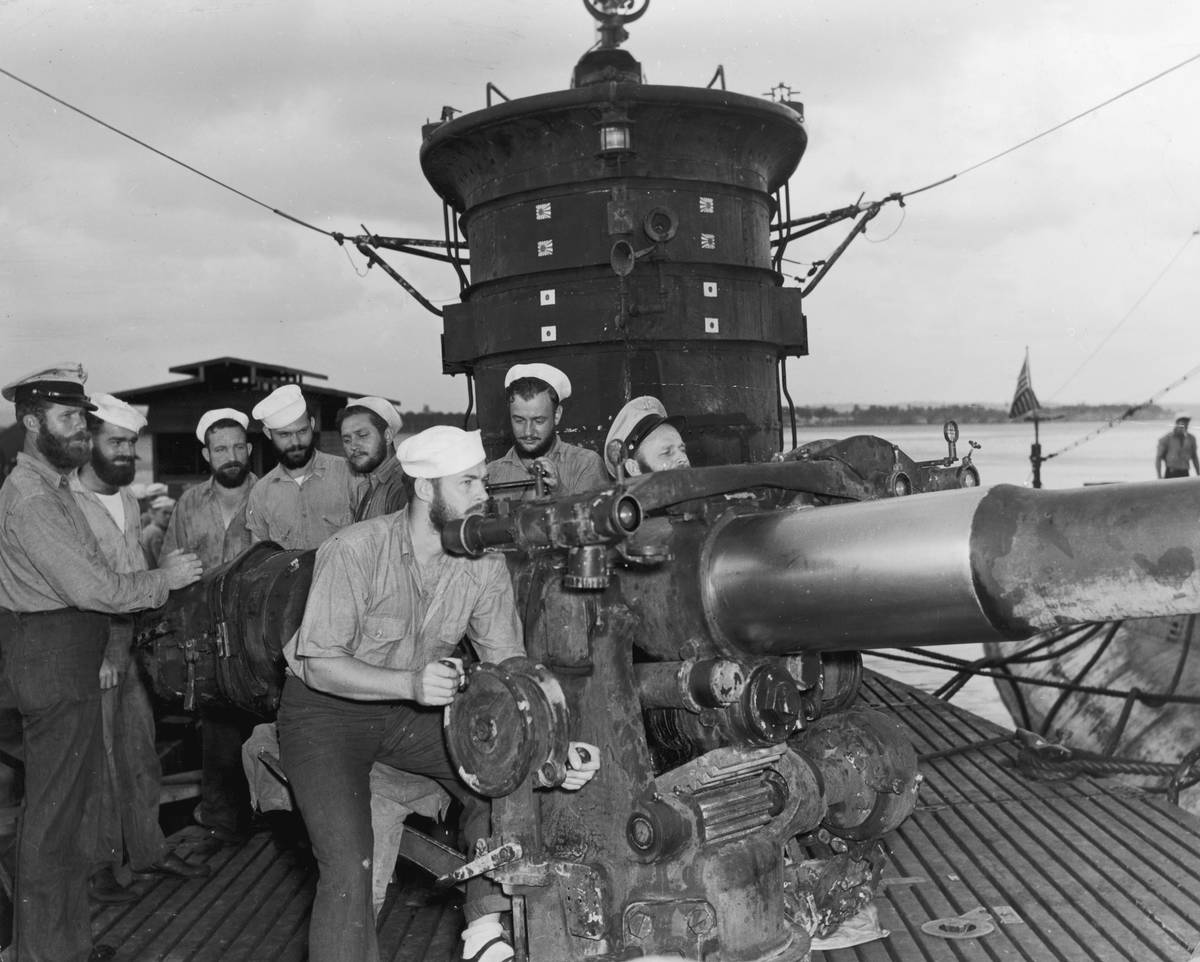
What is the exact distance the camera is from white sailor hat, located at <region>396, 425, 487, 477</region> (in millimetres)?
3154

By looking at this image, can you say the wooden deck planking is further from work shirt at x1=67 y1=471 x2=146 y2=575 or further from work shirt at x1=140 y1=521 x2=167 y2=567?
work shirt at x1=140 y1=521 x2=167 y2=567

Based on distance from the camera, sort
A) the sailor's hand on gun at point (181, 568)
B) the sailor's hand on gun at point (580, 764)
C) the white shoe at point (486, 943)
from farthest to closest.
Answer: the sailor's hand on gun at point (181, 568) < the white shoe at point (486, 943) < the sailor's hand on gun at point (580, 764)

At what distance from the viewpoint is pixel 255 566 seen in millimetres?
4609

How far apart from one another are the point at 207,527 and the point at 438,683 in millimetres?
2895

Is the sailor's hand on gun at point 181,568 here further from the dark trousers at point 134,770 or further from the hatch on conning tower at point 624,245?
the hatch on conning tower at point 624,245

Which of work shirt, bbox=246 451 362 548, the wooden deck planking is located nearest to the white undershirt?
work shirt, bbox=246 451 362 548

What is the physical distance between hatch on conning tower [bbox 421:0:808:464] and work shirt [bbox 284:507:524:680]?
4.90 m

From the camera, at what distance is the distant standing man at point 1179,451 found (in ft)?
58.4

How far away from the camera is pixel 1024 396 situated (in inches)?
713

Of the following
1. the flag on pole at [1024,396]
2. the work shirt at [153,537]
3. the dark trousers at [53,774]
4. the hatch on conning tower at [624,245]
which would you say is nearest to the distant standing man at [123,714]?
the dark trousers at [53,774]

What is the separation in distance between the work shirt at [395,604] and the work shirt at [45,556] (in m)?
0.89

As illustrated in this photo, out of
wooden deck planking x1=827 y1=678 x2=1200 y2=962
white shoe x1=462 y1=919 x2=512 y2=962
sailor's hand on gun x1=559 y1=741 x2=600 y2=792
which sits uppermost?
sailor's hand on gun x1=559 y1=741 x2=600 y2=792

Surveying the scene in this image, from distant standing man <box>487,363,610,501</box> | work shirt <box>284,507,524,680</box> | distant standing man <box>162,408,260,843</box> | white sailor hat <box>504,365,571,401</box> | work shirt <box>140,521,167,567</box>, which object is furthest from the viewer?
work shirt <box>140,521,167,567</box>

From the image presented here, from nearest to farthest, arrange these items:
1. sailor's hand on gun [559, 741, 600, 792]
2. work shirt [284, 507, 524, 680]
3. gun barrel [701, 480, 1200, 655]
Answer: gun barrel [701, 480, 1200, 655], sailor's hand on gun [559, 741, 600, 792], work shirt [284, 507, 524, 680]
